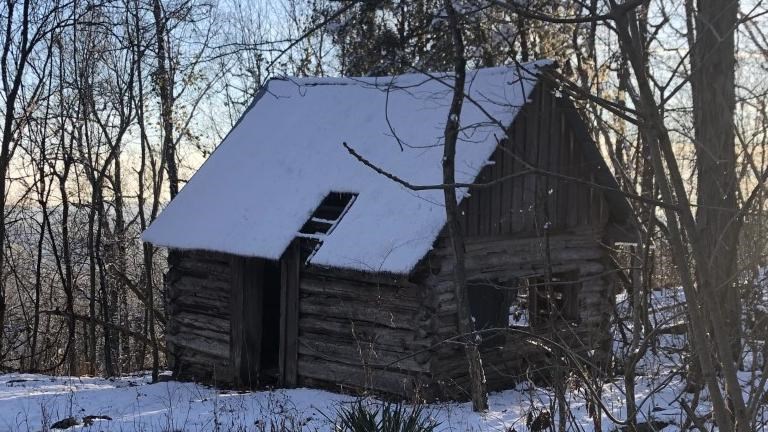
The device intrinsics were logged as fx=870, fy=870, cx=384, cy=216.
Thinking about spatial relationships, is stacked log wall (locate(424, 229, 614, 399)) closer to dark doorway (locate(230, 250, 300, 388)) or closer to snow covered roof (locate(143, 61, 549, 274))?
snow covered roof (locate(143, 61, 549, 274))

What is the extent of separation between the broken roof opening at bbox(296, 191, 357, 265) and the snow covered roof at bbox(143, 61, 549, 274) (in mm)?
132

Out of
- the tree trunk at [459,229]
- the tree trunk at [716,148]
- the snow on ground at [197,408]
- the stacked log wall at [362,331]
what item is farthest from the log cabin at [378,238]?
the tree trunk at [716,148]

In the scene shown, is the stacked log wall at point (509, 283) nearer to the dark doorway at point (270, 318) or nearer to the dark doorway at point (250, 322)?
the dark doorway at point (250, 322)

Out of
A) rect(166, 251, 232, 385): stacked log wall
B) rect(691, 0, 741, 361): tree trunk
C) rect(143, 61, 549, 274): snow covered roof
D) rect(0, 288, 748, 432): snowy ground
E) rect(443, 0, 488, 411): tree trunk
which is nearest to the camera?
rect(691, 0, 741, 361): tree trunk

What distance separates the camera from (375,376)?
1164 centimetres

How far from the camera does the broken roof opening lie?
1216 cm

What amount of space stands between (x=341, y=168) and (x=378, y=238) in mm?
2089

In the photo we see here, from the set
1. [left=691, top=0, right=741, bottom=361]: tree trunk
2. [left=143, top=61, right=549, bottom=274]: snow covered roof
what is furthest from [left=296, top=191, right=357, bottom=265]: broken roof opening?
[left=691, top=0, right=741, bottom=361]: tree trunk

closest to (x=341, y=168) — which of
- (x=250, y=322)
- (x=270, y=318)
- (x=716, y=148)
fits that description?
(x=250, y=322)

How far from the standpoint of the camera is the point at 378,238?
11.3m

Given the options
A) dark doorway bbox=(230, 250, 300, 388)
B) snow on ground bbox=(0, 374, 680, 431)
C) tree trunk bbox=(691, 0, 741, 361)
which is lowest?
snow on ground bbox=(0, 374, 680, 431)

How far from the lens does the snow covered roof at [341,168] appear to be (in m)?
11.4

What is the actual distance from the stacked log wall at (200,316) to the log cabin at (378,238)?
0.10 ft

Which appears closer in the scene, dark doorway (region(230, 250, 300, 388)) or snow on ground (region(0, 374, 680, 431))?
snow on ground (region(0, 374, 680, 431))
